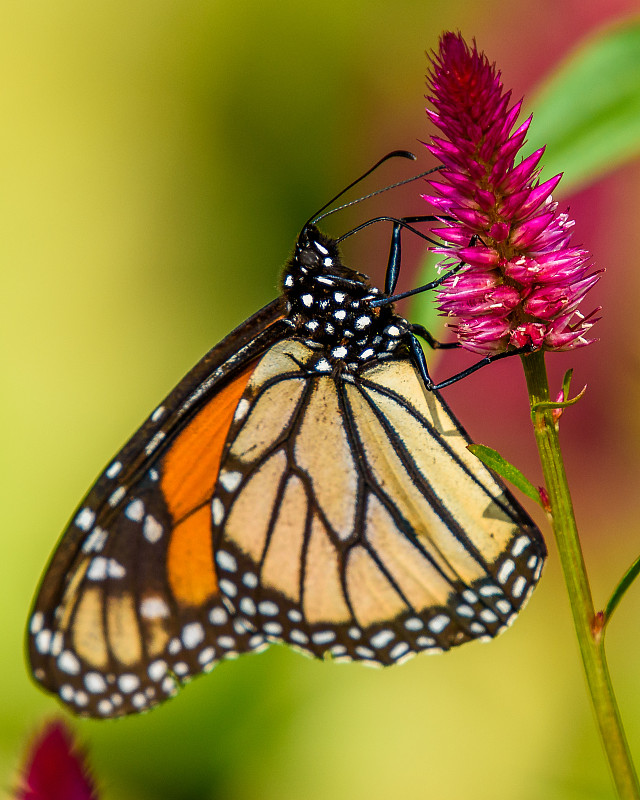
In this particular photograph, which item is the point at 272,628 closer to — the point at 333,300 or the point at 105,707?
the point at 105,707

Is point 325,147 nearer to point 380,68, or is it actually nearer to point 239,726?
point 380,68

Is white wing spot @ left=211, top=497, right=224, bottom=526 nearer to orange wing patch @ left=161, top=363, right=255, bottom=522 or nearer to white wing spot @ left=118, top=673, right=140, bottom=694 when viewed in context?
orange wing patch @ left=161, top=363, right=255, bottom=522

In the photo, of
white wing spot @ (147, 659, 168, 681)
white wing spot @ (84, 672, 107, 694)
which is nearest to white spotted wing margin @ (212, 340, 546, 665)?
white wing spot @ (147, 659, 168, 681)

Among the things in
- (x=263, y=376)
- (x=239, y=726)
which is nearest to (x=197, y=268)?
(x=239, y=726)

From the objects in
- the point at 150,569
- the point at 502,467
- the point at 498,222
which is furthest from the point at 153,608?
the point at 498,222

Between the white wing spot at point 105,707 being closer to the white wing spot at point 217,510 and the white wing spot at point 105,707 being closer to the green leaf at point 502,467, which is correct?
the white wing spot at point 217,510
